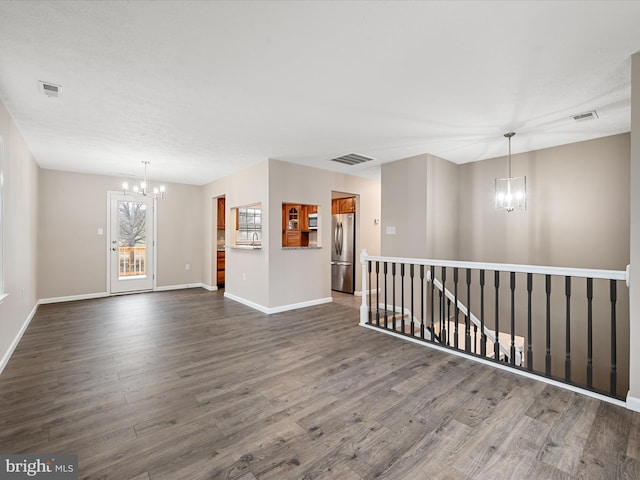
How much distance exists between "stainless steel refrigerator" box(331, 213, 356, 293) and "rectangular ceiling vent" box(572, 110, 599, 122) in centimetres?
399

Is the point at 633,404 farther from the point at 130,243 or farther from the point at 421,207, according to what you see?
the point at 130,243

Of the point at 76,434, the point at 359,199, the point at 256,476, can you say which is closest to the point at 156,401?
the point at 76,434

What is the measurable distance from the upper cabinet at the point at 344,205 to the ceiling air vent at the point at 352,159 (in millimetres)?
1556

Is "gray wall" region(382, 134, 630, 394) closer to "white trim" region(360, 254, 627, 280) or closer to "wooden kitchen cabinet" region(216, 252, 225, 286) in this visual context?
"white trim" region(360, 254, 627, 280)

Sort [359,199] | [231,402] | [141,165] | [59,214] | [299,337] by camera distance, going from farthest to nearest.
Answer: [359,199] → [59,214] → [141,165] → [299,337] → [231,402]

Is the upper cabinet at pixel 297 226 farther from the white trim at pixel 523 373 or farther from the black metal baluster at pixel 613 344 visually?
the black metal baluster at pixel 613 344

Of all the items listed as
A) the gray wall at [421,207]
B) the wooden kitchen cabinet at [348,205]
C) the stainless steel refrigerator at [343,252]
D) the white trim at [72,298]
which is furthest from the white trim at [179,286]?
the gray wall at [421,207]

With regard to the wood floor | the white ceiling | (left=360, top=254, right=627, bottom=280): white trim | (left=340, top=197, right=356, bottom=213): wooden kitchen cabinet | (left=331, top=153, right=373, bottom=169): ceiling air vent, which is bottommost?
the wood floor

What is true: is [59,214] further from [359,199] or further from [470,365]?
[470,365]

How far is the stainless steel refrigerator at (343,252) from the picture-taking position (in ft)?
21.9

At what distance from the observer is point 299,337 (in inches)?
148

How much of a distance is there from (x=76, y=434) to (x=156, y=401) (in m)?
0.50

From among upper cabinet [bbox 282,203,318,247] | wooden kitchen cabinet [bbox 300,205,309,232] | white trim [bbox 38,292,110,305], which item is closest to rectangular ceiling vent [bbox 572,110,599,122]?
upper cabinet [bbox 282,203,318,247]

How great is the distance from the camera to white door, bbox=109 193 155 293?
6383 millimetres
